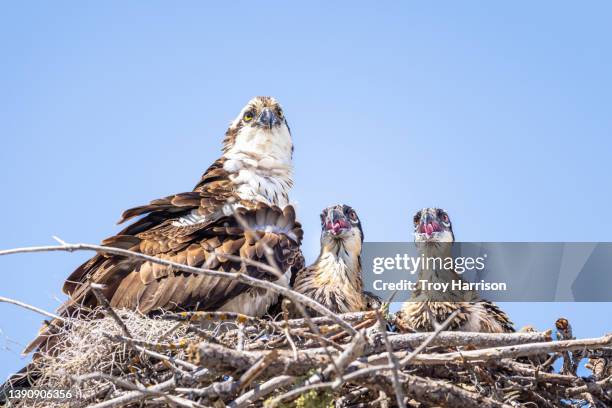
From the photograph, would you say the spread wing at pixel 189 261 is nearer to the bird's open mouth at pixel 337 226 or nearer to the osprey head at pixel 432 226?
the bird's open mouth at pixel 337 226

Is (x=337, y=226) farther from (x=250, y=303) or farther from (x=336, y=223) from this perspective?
(x=250, y=303)

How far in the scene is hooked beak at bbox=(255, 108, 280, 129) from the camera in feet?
25.7

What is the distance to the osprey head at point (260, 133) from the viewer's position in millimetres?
7730

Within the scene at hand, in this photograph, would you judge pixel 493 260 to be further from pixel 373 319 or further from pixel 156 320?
pixel 156 320

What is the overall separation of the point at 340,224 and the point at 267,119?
1.30 meters

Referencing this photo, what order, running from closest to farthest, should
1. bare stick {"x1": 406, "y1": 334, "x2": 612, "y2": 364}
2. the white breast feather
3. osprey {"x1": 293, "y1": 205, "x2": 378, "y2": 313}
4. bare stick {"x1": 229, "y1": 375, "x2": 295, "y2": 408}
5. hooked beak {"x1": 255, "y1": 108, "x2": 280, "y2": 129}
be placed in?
bare stick {"x1": 229, "y1": 375, "x2": 295, "y2": 408} → bare stick {"x1": 406, "y1": 334, "x2": 612, "y2": 364} → the white breast feather → osprey {"x1": 293, "y1": 205, "x2": 378, "y2": 313} → hooked beak {"x1": 255, "y1": 108, "x2": 280, "y2": 129}

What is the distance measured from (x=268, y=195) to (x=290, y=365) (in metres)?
2.73

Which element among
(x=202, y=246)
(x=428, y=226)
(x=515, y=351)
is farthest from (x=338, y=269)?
(x=515, y=351)

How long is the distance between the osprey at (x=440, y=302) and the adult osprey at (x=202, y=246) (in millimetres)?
900

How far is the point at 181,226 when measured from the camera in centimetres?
659

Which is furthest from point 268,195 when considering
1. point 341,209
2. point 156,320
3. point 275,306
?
point 156,320

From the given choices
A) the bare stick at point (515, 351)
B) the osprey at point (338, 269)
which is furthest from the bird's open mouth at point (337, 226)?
the bare stick at point (515, 351)

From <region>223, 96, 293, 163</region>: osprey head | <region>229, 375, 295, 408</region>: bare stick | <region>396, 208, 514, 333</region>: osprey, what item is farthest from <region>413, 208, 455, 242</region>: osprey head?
<region>229, 375, 295, 408</region>: bare stick

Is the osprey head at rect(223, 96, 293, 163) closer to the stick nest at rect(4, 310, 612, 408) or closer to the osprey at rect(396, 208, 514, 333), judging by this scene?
the osprey at rect(396, 208, 514, 333)
